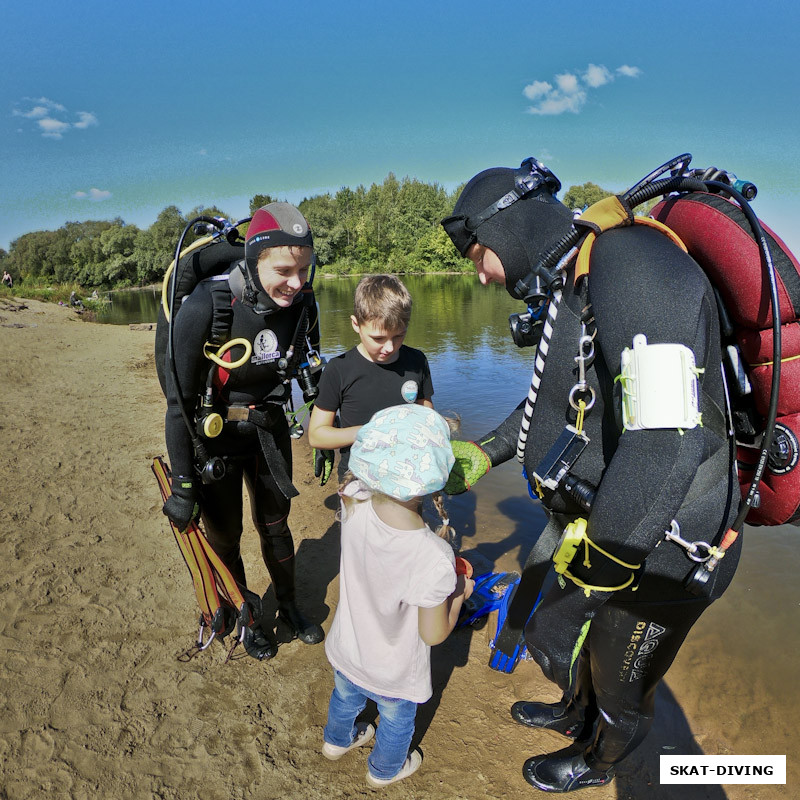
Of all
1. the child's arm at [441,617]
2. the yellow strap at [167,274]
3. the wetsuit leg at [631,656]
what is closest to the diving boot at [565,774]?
the wetsuit leg at [631,656]

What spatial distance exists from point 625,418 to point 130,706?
9.67 feet

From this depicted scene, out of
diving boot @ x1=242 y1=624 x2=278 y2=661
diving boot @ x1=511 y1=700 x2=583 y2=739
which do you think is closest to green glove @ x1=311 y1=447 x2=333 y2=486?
diving boot @ x1=242 y1=624 x2=278 y2=661

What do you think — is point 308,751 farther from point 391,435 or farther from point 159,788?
point 391,435

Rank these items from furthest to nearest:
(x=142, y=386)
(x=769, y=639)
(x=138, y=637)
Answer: (x=142, y=386) → (x=769, y=639) → (x=138, y=637)

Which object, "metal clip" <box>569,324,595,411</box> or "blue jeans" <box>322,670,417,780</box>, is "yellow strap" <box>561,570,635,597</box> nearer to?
"metal clip" <box>569,324,595,411</box>

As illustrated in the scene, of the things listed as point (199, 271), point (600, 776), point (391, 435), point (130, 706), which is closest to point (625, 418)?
point (391, 435)

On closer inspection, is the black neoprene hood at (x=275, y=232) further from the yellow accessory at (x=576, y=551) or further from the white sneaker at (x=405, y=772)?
the white sneaker at (x=405, y=772)

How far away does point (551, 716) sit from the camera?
2.70 m

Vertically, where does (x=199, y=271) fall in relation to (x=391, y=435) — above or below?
above

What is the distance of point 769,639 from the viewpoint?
3.53 m

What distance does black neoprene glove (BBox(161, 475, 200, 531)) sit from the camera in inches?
107

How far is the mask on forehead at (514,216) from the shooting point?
1.79 meters

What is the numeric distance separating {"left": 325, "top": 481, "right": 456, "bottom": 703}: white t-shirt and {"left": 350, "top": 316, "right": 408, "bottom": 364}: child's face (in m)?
0.96

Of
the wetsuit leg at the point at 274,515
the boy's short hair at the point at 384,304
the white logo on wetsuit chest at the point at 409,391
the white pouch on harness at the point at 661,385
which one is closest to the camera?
the white pouch on harness at the point at 661,385
